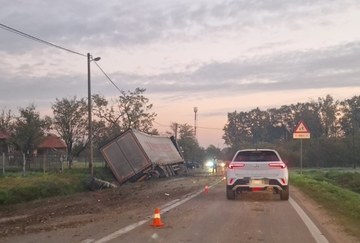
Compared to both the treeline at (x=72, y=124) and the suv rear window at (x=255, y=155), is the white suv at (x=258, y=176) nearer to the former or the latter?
the suv rear window at (x=255, y=155)

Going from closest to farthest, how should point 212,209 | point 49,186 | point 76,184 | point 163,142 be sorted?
point 212,209 → point 49,186 → point 76,184 → point 163,142

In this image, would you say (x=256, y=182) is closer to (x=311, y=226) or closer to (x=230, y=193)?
(x=230, y=193)

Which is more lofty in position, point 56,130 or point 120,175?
point 56,130

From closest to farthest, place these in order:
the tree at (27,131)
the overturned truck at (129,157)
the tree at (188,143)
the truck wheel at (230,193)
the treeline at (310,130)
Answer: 1. the truck wheel at (230,193)
2. the overturned truck at (129,157)
3. the tree at (27,131)
4. the treeline at (310,130)
5. the tree at (188,143)

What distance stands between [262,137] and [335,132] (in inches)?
788

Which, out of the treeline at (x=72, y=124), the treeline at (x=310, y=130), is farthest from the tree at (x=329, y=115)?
the treeline at (x=72, y=124)

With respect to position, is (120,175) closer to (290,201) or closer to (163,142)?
(163,142)

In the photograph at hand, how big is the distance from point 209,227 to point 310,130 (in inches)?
3332

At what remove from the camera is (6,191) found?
1711 centimetres

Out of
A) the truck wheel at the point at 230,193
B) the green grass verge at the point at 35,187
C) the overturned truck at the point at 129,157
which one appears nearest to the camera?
the truck wheel at the point at 230,193

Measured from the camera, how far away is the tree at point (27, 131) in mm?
37125

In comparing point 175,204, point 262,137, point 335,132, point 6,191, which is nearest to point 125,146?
point 6,191

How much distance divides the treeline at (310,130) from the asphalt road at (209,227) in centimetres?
4785

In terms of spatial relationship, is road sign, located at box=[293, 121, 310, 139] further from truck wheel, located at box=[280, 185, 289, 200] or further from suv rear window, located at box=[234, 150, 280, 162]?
truck wheel, located at box=[280, 185, 289, 200]
